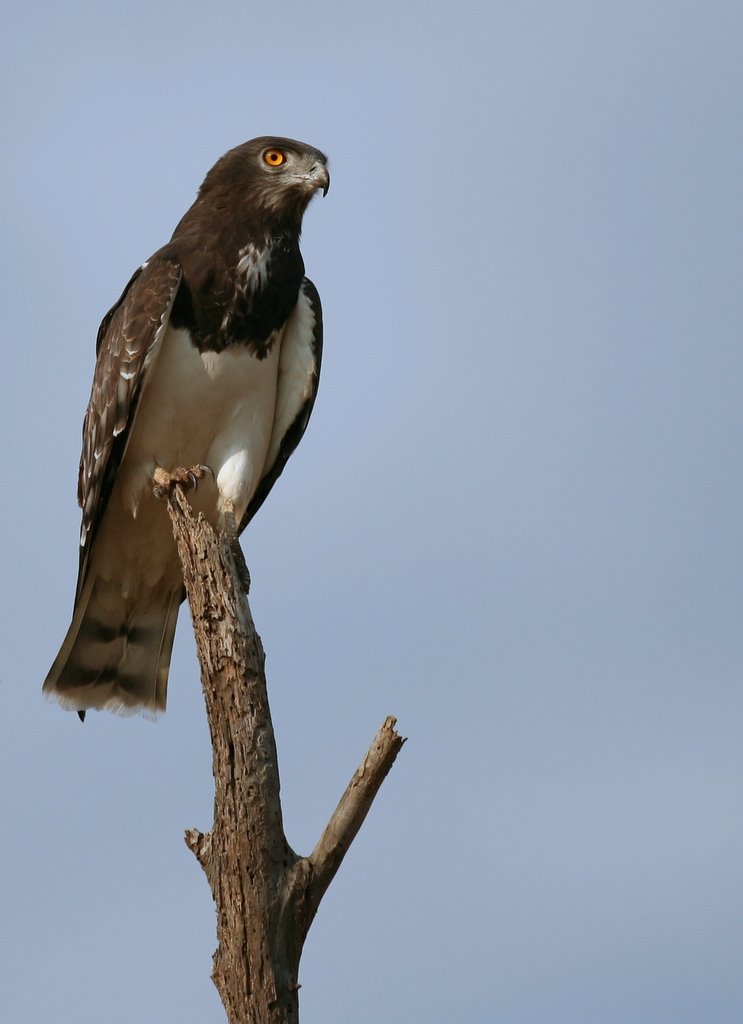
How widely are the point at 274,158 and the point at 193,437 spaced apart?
1.73 m

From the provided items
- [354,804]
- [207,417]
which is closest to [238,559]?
[207,417]

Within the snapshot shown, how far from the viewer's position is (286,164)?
28.1 ft

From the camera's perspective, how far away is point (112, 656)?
28.2ft

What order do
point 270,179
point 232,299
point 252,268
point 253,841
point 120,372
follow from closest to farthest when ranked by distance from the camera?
point 253,841
point 120,372
point 232,299
point 252,268
point 270,179

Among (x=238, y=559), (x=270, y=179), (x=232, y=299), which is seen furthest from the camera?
(x=270, y=179)

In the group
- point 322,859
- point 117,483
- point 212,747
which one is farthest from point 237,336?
point 322,859

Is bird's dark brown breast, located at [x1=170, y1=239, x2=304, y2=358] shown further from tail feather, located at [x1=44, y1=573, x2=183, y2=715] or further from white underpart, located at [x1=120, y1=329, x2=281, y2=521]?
tail feather, located at [x1=44, y1=573, x2=183, y2=715]

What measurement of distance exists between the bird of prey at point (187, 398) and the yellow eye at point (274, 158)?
2 centimetres

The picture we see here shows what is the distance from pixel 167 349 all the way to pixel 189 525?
4.56 feet

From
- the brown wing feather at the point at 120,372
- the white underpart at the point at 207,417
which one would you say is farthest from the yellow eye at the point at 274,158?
the white underpart at the point at 207,417

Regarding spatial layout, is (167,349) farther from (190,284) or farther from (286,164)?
(286,164)

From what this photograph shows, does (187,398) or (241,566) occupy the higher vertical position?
(187,398)

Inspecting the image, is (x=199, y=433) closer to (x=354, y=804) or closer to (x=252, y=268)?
(x=252, y=268)

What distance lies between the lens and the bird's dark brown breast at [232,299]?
311 inches
